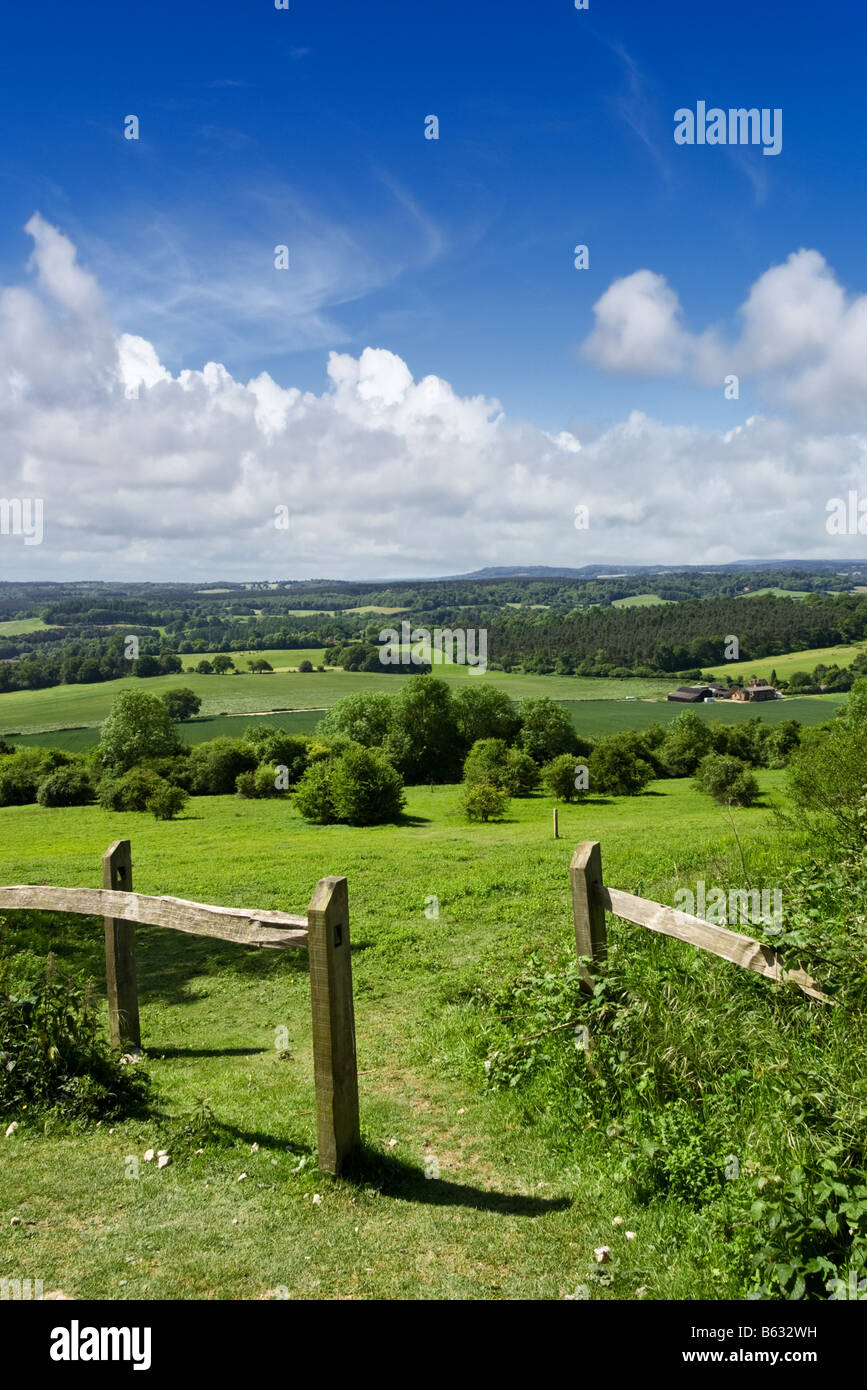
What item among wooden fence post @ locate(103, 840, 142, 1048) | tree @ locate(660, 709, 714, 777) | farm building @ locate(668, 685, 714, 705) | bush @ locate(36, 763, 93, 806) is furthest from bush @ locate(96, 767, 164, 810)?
farm building @ locate(668, 685, 714, 705)

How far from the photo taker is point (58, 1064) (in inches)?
229

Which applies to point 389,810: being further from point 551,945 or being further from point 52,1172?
point 52,1172

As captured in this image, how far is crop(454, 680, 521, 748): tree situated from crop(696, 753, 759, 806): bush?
Answer: 19.8 m

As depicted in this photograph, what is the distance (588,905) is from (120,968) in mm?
3819

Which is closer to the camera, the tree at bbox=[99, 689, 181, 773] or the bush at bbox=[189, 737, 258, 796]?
the bush at bbox=[189, 737, 258, 796]

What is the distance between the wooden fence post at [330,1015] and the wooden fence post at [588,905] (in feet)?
6.23

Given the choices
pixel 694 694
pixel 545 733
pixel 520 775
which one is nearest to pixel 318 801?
pixel 520 775

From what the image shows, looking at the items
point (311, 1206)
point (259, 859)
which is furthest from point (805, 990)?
point (259, 859)

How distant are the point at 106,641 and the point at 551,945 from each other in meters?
146

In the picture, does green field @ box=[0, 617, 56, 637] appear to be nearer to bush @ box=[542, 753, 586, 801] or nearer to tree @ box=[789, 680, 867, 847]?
bush @ box=[542, 753, 586, 801]

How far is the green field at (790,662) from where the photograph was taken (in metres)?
106

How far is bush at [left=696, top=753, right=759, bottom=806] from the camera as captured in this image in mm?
48750
